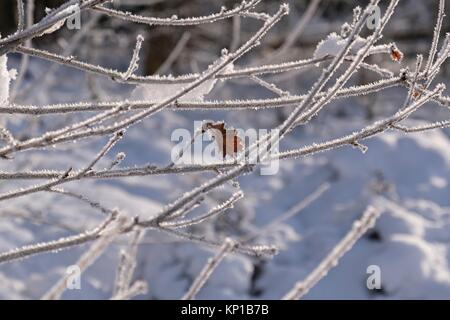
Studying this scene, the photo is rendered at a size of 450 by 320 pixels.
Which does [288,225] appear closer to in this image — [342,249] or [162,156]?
[162,156]

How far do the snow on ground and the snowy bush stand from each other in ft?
0.07

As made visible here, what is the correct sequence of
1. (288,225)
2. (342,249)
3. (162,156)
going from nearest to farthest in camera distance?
1. (342,249)
2. (288,225)
3. (162,156)

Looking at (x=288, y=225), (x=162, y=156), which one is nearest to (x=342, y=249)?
(x=288, y=225)

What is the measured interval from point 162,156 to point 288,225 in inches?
63.2

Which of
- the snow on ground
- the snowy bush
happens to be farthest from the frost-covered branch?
the snow on ground

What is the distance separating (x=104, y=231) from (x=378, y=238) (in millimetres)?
3799

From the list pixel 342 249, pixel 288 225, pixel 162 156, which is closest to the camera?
pixel 342 249

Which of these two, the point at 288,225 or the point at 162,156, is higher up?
the point at 162,156

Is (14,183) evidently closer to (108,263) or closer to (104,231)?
(108,263)

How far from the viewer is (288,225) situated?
17.3ft

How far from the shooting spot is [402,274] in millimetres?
4371

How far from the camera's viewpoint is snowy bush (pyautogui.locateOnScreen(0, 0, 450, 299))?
3.80 ft

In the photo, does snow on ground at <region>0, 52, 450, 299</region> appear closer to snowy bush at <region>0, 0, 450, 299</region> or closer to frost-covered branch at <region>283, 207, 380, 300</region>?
snowy bush at <region>0, 0, 450, 299</region>

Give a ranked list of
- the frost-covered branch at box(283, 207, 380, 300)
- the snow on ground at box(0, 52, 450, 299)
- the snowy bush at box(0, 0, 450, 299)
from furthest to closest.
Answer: the snow on ground at box(0, 52, 450, 299), the frost-covered branch at box(283, 207, 380, 300), the snowy bush at box(0, 0, 450, 299)
